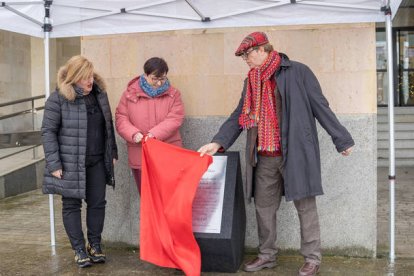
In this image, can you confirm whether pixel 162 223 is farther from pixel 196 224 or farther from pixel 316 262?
pixel 316 262

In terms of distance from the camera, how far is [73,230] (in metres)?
4.96

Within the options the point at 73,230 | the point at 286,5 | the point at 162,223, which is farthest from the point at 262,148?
the point at 73,230

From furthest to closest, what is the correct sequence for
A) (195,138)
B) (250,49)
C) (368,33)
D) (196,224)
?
(195,138) → (368,33) → (196,224) → (250,49)

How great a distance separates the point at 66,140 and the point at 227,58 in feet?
5.67

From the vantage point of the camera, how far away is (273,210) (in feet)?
15.4

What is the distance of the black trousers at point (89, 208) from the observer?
4.95 m

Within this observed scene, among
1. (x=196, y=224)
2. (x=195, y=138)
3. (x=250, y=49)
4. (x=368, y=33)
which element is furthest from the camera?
(x=195, y=138)

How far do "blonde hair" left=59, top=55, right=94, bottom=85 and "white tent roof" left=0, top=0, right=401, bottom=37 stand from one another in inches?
31.0

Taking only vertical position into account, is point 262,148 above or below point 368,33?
below

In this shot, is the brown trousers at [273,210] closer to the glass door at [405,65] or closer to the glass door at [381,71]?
the glass door at [381,71]

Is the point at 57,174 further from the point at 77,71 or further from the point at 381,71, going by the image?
the point at 381,71

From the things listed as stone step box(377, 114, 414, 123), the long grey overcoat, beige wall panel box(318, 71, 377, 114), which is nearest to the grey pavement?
the long grey overcoat

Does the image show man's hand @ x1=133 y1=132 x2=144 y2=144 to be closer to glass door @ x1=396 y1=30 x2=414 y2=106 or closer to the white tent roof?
the white tent roof

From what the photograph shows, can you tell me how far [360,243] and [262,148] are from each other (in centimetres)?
154
